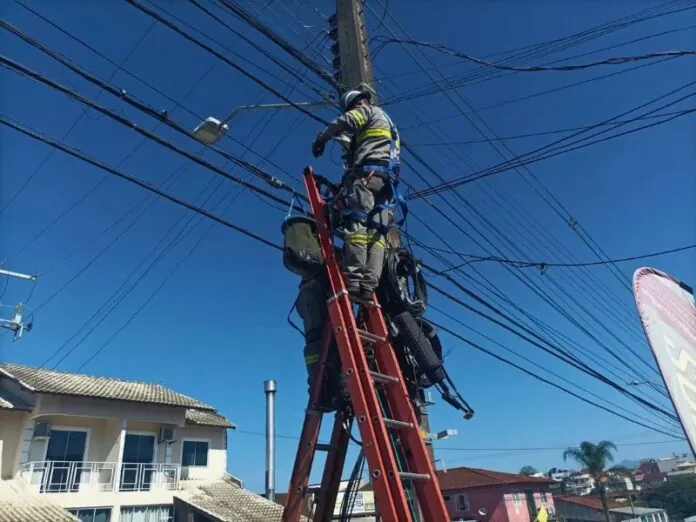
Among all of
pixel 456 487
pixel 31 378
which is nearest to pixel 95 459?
pixel 31 378

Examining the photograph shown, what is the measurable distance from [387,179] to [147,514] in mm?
19302

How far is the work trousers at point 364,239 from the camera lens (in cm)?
414

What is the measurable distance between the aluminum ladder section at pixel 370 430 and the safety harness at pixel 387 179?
0.36 m

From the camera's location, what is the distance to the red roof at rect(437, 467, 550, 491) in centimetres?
3403

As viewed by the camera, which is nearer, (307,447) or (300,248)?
(307,447)

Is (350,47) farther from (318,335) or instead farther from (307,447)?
(307,447)

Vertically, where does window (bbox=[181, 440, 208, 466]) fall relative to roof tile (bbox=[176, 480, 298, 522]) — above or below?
above

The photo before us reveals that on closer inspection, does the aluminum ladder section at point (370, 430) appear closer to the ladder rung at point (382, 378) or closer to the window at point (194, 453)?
the ladder rung at point (382, 378)

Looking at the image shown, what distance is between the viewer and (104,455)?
18938 millimetres

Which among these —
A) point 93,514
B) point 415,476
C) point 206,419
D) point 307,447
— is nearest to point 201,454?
point 206,419

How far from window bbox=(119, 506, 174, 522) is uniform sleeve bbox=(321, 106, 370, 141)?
61.2 ft

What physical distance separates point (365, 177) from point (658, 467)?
420 ft

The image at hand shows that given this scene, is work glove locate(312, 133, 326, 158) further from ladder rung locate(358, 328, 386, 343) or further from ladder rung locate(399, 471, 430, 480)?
ladder rung locate(399, 471, 430, 480)

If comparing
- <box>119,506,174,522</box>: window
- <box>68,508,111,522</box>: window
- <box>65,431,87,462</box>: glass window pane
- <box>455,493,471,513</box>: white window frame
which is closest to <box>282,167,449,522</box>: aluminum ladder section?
<box>68,508,111,522</box>: window
